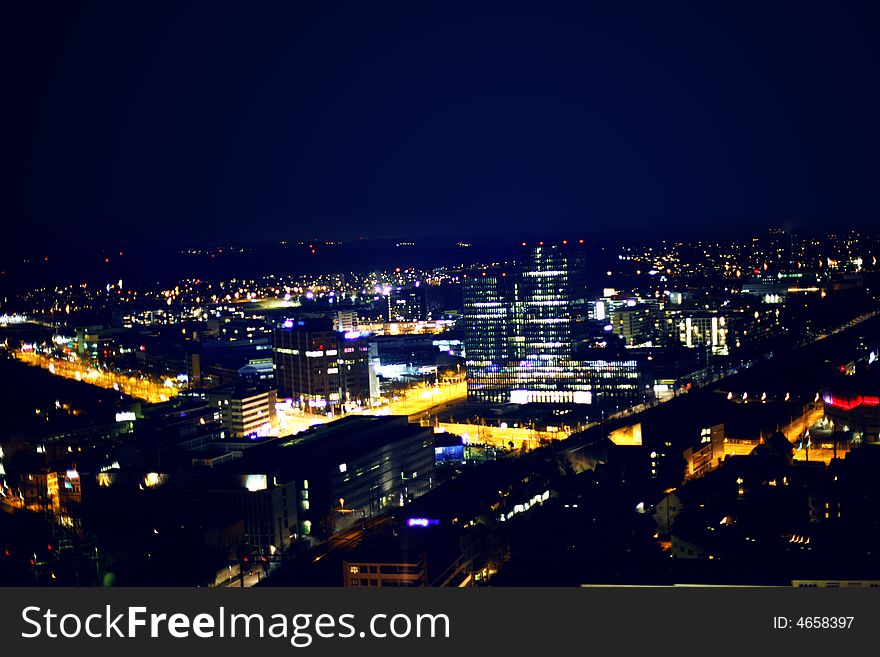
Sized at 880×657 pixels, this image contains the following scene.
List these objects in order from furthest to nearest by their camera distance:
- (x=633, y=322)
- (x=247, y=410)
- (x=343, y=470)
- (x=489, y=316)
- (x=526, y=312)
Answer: (x=633, y=322), (x=489, y=316), (x=526, y=312), (x=247, y=410), (x=343, y=470)

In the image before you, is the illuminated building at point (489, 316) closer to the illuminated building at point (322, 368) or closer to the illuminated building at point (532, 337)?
the illuminated building at point (532, 337)

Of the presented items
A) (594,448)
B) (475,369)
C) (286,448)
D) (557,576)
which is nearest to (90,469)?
(286,448)

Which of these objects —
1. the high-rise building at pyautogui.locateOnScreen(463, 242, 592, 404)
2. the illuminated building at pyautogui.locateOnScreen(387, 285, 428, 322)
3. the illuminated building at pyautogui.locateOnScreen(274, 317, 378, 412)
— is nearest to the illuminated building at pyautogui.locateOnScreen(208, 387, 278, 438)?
the illuminated building at pyautogui.locateOnScreen(274, 317, 378, 412)

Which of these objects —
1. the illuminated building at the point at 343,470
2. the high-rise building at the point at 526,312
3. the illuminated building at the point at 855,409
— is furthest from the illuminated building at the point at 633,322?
the illuminated building at the point at 343,470

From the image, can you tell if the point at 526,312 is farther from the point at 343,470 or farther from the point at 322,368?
the point at 343,470

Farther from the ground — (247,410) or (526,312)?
(526,312)

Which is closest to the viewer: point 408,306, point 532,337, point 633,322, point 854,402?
point 854,402

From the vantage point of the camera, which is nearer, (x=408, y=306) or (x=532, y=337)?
(x=532, y=337)

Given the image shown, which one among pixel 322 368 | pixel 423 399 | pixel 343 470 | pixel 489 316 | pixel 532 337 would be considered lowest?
pixel 423 399

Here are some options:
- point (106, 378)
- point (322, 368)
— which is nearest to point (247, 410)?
point (322, 368)

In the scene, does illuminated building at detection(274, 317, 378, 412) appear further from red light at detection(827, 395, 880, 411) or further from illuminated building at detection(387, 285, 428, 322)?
illuminated building at detection(387, 285, 428, 322)
